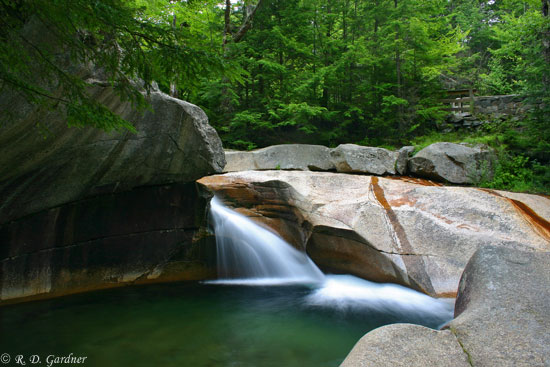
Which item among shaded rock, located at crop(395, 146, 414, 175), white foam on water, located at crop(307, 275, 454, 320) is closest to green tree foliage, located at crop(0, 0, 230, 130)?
white foam on water, located at crop(307, 275, 454, 320)

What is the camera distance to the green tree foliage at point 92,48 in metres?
2.55

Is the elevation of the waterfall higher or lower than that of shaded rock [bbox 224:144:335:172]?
lower

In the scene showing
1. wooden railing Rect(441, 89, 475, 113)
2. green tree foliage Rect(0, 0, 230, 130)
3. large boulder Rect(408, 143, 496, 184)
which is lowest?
large boulder Rect(408, 143, 496, 184)

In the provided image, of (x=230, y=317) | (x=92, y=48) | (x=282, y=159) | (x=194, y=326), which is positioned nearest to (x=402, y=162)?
(x=282, y=159)

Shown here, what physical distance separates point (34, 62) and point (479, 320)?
518cm

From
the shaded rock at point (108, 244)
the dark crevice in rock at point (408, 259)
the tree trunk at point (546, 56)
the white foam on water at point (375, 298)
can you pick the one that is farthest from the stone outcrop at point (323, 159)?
the white foam on water at point (375, 298)

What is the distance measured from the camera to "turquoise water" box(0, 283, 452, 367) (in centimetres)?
362

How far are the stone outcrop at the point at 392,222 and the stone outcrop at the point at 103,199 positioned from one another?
1.60 metres

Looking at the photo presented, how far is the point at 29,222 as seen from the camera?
4.67 m

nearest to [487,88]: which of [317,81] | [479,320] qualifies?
[317,81]

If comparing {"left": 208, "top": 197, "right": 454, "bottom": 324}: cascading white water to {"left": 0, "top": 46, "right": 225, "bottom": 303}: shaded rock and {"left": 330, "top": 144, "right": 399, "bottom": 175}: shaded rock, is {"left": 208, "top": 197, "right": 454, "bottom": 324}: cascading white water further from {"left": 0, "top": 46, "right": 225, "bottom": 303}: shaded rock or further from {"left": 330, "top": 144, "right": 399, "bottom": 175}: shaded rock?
{"left": 330, "top": 144, "right": 399, "bottom": 175}: shaded rock

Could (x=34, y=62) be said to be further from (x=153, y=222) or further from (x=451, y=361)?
(x=451, y=361)

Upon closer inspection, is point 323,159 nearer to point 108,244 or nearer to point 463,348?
point 108,244

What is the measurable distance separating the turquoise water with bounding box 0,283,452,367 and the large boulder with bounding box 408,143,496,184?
545 cm
